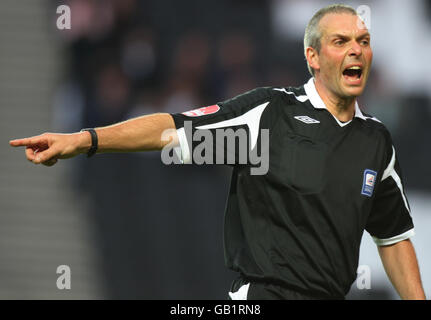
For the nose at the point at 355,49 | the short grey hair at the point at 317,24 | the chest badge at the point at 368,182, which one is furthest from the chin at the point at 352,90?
the chest badge at the point at 368,182

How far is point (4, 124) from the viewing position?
34.4 feet

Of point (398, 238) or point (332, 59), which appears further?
point (398, 238)

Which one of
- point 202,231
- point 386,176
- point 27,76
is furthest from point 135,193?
point 386,176

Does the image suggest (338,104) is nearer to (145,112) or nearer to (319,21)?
(319,21)

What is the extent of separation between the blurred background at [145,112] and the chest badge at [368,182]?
438 centimetres

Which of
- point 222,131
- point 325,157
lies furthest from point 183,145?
point 325,157

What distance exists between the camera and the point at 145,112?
957 centimetres

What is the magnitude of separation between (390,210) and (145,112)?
5.40m

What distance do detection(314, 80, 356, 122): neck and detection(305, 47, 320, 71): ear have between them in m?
0.11

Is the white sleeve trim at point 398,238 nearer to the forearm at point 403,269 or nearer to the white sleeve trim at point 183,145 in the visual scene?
the forearm at point 403,269

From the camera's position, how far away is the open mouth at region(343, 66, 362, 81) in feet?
13.9

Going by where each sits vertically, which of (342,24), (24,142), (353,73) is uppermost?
(342,24)

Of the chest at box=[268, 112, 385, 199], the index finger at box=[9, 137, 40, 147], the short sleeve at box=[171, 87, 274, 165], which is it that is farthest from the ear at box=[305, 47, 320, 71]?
the index finger at box=[9, 137, 40, 147]

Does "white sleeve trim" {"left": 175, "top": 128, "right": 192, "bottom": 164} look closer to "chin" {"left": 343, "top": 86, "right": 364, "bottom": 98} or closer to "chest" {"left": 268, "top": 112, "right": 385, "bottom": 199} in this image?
"chest" {"left": 268, "top": 112, "right": 385, "bottom": 199}
